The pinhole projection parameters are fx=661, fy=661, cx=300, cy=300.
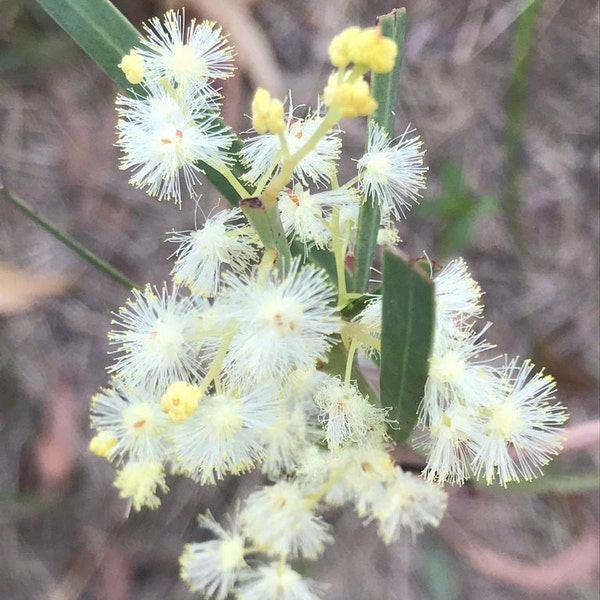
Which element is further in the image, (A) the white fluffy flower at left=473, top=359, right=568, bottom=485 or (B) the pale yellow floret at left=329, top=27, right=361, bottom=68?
(A) the white fluffy flower at left=473, top=359, right=568, bottom=485

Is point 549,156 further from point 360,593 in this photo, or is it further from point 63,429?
point 63,429

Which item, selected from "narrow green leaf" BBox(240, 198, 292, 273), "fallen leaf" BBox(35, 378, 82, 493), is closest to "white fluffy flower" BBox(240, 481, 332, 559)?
"narrow green leaf" BBox(240, 198, 292, 273)

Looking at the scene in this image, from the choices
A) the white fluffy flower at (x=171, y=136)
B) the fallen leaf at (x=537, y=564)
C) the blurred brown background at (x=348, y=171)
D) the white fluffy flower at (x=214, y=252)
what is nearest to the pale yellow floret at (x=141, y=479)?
the white fluffy flower at (x=214, y=252)

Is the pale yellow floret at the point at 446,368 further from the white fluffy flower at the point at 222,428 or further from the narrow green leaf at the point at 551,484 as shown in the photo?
the narrow green leaf at the point at 551,484

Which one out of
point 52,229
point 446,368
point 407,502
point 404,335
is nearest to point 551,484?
point 407,502

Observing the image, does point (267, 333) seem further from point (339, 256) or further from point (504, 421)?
point (504, 421)

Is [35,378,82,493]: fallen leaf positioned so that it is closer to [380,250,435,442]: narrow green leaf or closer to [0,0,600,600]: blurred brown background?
[0,0,600,600]: blurred brown background
